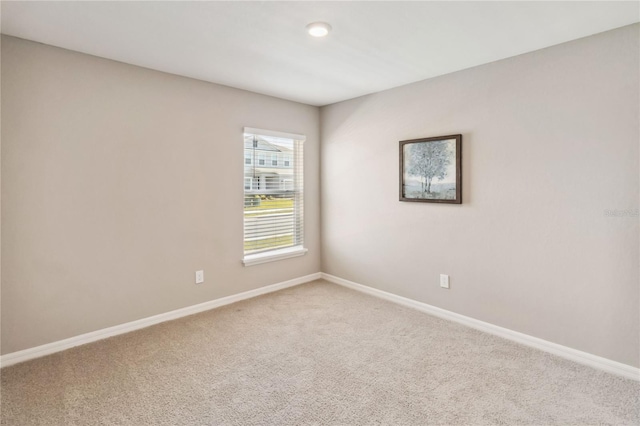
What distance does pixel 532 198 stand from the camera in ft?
8.87

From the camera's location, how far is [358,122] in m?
4.00

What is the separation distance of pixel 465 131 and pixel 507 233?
964 millimetres

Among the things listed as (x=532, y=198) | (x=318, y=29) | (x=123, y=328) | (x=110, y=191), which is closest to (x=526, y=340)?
(x=532, y=198)

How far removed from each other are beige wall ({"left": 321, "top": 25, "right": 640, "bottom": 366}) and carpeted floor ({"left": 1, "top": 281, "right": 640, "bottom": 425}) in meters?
0.37

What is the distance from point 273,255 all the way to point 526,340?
2604 mm

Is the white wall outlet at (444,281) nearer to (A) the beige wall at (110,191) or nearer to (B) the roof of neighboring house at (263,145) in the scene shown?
(A) the beige wall at (110,191)

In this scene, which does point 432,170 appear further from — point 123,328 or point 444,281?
point 123,328

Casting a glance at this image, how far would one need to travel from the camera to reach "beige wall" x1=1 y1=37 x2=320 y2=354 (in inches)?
97.4

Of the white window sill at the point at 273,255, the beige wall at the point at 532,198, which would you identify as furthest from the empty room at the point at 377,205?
the white window sill at the point at 273,255

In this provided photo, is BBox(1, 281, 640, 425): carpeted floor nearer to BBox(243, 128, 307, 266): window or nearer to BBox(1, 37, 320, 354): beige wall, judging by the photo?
BBox(1, 37, 320, 354): beige wall

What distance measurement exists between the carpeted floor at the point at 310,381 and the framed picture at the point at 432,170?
122cm

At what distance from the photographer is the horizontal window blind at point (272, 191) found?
3.86m

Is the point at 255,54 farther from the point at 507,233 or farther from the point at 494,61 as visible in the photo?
the point at 507,233

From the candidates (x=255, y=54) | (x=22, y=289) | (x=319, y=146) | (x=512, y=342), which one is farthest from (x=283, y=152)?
(x=512, y=342)
